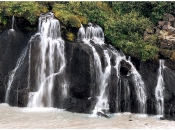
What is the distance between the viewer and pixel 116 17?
23.3m

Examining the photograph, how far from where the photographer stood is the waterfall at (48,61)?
19031 millimetres

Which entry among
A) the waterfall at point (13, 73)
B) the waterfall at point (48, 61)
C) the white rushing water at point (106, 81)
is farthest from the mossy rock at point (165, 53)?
the waterfall at point (13, 73)

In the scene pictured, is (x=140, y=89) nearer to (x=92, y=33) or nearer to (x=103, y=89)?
(x=103, y=89)

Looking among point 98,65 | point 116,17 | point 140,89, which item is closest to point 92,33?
point 98,65

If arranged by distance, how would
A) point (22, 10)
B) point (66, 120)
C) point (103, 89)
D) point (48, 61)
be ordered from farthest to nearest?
1. point (22, 10)
2. point (48, 61)
3. point (103, 89)
4. point (66, 120)

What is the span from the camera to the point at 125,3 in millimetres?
24062

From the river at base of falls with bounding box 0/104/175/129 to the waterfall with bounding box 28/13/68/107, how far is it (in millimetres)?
996

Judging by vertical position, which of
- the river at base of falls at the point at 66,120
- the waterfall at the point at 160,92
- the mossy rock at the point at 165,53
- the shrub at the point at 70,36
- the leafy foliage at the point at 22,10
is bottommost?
the river at base of falls at the point at 66,120

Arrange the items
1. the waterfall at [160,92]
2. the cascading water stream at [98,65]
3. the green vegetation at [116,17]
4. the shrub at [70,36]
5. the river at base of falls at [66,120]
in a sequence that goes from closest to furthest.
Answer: the river at base of falls at [66,120] → the cascading water stream at [98,65] → the waterfall at [160,92] → the green vegetation at [116,17] → the shrub at [70,36]

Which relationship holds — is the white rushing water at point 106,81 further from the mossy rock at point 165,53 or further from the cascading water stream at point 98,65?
the mossy rock at point 165,53

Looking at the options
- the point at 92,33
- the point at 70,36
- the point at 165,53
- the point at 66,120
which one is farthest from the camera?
the point at 92,33

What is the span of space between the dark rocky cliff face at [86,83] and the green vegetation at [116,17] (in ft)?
2.97

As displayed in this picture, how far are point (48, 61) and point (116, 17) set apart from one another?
6693 mm

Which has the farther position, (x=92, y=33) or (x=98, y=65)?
(x=92, y=33)
